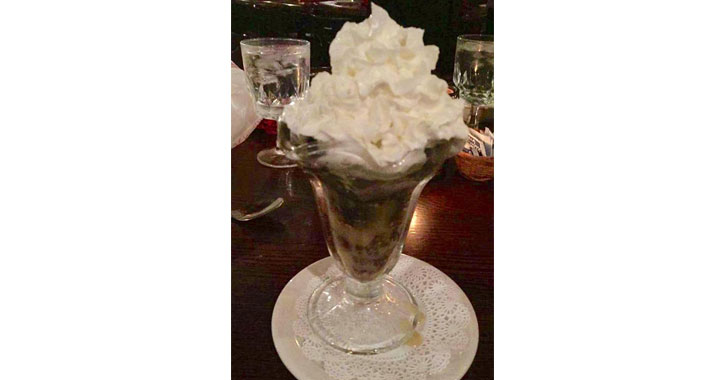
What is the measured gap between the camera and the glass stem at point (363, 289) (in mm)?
829

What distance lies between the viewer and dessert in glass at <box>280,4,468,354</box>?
583 mm

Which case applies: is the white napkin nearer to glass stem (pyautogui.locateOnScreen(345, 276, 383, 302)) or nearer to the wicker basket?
the wicker basket

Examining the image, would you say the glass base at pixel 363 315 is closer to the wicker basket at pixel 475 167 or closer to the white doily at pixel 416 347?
the white doily at pixel 416 347

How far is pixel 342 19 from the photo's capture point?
3.10 metres

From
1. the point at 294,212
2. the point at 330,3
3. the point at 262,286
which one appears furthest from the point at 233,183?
the point at 330,3

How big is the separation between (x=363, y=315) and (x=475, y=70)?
0.90 meters

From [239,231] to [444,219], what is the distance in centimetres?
52

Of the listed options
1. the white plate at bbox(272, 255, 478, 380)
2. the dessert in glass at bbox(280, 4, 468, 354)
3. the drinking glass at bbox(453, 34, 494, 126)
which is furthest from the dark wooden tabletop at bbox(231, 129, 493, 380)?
the drinking glass at bbox(453, 34, 494, 126)

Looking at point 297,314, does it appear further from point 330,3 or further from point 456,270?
point 330,3

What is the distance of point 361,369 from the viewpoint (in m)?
0.69

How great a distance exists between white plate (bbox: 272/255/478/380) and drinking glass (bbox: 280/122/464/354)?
0.12 feet

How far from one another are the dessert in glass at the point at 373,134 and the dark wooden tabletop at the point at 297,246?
5.3 inches

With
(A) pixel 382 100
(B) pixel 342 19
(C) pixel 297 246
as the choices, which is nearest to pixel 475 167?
(C) pixel 297 246

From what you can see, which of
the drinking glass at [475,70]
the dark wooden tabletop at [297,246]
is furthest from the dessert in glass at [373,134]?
the drinking glass at [475,70]
